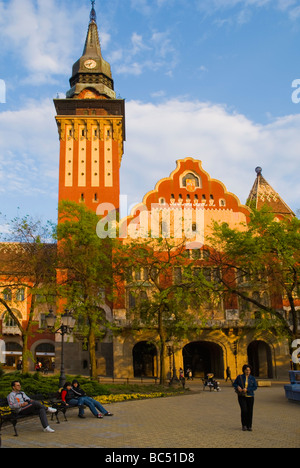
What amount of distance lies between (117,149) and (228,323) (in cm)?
2440

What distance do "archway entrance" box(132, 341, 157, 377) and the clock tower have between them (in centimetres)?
1612

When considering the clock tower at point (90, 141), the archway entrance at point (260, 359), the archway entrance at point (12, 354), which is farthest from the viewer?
the clock tower at point (90, 141)

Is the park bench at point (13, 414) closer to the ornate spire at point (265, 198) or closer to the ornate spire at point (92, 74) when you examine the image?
the ornate spire at point (265, 198)

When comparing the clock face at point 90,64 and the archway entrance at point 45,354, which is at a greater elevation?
the clock face at point 90,64

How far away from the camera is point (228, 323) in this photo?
A: 4072 centimetres

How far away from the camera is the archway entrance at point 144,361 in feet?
146

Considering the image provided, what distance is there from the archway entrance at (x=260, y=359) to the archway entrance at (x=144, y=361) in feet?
34.6

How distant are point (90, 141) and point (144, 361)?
2610 centimetres

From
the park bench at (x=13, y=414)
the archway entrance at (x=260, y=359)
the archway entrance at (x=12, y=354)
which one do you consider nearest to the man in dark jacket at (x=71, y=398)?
the park bench at (x=13, y=414)

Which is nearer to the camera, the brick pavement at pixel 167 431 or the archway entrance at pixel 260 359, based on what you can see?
the brick pavement at pixel 167 431

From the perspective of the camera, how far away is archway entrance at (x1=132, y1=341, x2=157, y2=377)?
146ft

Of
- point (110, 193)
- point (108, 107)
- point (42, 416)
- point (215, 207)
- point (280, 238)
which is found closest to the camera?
point (42, 416)
